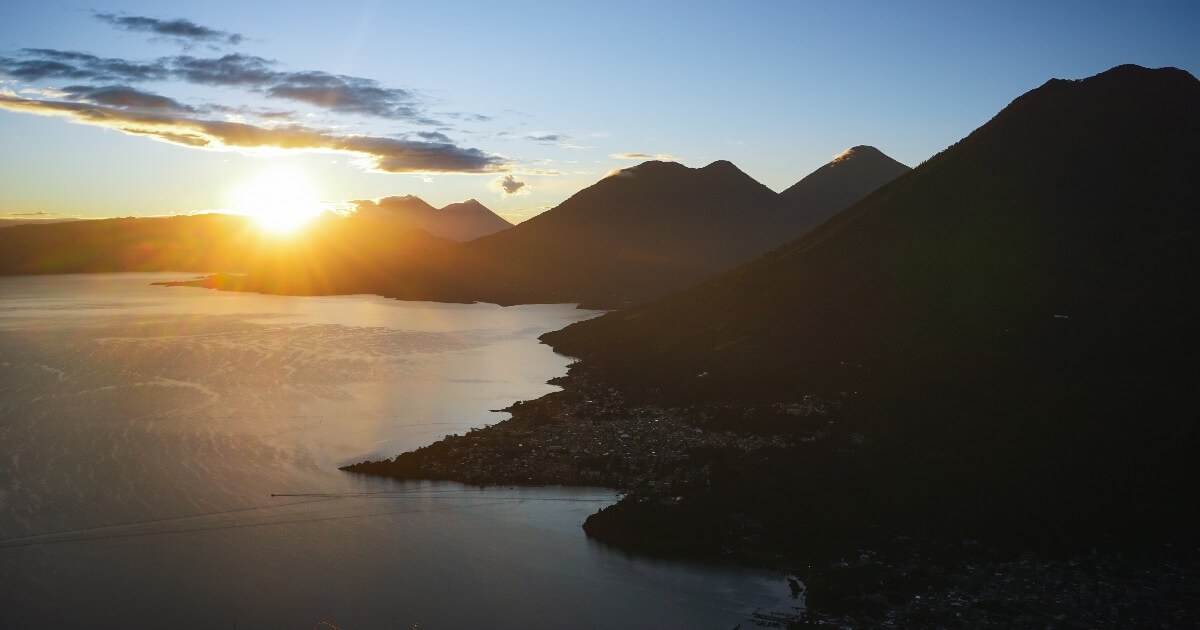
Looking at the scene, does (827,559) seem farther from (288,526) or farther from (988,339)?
(988,339)

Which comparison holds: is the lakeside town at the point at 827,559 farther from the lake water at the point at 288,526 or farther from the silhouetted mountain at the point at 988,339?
the silhouetted mountain at the point at 988,339

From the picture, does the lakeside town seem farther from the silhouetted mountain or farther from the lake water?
the silhouetted mountain

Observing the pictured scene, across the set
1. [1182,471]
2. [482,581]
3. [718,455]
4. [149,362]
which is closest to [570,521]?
[482,581]

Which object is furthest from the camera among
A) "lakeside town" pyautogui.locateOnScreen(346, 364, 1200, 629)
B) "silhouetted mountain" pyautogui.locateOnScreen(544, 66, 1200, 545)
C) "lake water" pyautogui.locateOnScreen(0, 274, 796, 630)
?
"silhouetted mountain" pyautogui.locateOnScreen(544, 66, 1200, 545)

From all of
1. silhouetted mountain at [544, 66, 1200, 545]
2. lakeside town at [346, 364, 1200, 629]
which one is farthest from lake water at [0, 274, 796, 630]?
silhouetted mountain at [544, 66, 1200, 545]

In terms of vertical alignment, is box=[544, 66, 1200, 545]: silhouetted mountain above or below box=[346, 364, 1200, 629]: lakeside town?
above

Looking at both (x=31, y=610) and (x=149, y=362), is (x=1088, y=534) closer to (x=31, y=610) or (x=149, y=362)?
(x=31, y=610)

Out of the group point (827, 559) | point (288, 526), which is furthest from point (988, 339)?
point (288, 526)
